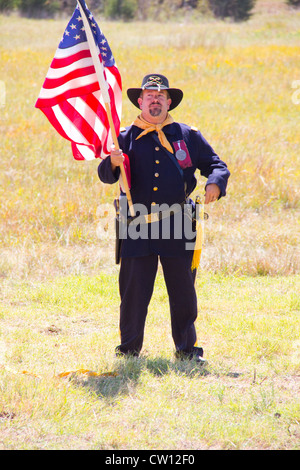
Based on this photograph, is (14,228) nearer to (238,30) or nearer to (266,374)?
(266,374)

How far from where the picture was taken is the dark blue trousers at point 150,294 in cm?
446

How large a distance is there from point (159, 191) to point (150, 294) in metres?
0.75

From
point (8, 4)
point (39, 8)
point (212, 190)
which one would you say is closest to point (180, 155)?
point (212, 190)

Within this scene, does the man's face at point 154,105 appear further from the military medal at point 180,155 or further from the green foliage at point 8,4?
the green foliage at point 8,4

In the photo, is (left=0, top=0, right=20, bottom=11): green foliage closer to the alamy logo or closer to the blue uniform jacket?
the blue uniform jacket

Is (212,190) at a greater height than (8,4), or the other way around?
(8,4)

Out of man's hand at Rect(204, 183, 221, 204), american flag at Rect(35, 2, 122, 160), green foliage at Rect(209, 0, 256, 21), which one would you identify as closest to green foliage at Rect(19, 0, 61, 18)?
green foliage at Rect(209, 0, 256, 21)

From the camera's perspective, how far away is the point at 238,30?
3002 centimetres

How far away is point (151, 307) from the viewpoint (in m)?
5.96

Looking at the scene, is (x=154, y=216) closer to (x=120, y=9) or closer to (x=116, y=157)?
(x=116, y=157)

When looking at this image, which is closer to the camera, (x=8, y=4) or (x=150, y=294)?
(x=150, y=294)

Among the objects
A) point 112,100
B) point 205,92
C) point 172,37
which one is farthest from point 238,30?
point 112,100

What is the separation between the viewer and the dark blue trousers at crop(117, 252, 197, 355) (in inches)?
175

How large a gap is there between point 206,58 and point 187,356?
16345 mm
